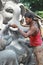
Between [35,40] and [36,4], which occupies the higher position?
[35,40]

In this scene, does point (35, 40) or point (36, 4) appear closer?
point (35, 40)

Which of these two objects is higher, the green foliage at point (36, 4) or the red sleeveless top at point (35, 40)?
the red sleeveless top at point (35, 40)

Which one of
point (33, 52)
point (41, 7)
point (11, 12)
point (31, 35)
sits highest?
point (11, 12)

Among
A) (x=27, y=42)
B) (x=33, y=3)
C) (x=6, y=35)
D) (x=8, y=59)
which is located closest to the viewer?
(x=8, y=59)

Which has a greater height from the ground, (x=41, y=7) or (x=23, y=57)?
(x=23, y=57)

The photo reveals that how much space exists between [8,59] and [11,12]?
3.44 ft

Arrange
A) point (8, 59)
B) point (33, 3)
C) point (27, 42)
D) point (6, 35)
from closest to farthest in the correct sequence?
1. point (8, 59)
2. point (6, 35)
3. point (27, 42)
4. point (33, 3)

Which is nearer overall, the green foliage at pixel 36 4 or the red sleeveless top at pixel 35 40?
the red sleeveless top at pixel 35 40

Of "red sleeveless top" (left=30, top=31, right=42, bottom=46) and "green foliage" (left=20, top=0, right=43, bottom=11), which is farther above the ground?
"red sleeveless top" (left=30, top=31, right=42, bottom=46)

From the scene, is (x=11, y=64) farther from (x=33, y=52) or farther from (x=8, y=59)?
(x=33, y=52)

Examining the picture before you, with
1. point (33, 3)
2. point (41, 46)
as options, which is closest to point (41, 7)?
point (33, 3)

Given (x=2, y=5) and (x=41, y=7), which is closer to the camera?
(x=2, y=5)

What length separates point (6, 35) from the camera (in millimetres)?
4578

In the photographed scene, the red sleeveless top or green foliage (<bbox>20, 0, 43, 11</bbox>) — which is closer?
the red sleeveless top
